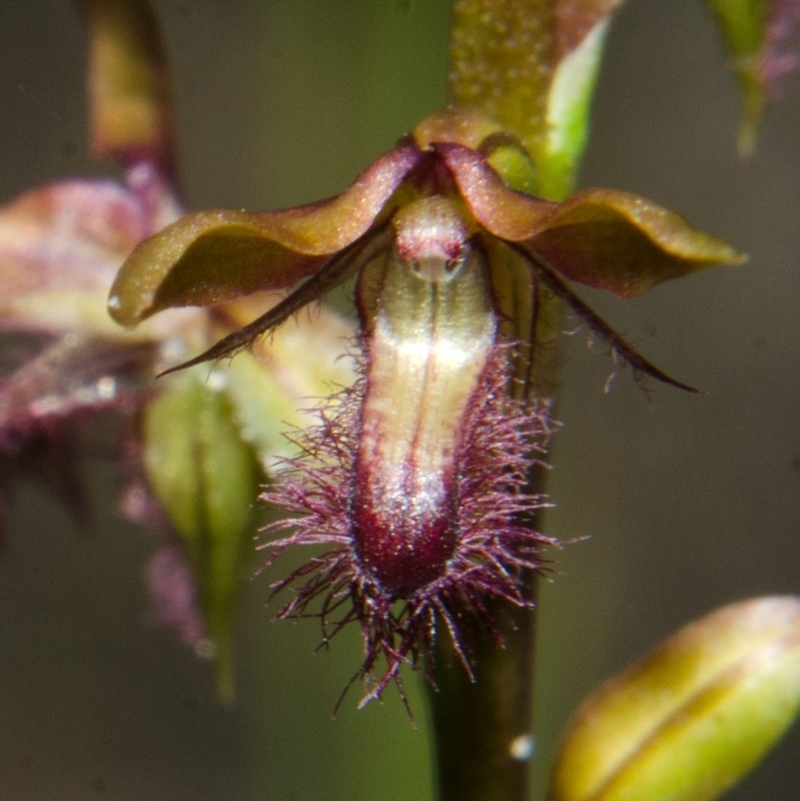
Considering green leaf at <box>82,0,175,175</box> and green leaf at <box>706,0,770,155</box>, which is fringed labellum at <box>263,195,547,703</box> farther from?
green leaf at <box>82,0,175,175</box>

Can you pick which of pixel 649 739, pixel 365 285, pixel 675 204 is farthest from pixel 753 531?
pixel 365 285

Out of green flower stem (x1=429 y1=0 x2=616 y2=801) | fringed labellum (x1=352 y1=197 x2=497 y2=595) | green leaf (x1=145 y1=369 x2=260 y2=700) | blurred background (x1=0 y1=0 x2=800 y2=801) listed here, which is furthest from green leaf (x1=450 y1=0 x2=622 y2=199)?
blurred background (x1=0 y1=0 x2=800 y2=801)

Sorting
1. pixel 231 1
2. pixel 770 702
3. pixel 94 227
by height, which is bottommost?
pixel 770 702

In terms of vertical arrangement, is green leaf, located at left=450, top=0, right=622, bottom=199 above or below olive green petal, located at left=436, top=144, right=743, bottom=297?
above

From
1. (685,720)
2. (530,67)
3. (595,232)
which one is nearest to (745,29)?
(530,67)

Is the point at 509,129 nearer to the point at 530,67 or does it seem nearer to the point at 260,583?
the point at 530,67

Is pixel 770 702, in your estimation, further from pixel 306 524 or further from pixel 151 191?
pixel 151 191

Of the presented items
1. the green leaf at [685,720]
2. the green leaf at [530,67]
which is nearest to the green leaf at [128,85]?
the green leaf at [530,67]
